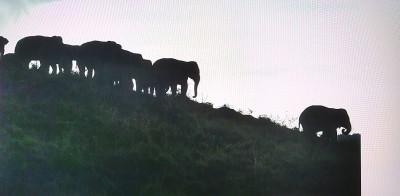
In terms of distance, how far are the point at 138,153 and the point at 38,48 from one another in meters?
4.89

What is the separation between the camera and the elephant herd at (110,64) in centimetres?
998

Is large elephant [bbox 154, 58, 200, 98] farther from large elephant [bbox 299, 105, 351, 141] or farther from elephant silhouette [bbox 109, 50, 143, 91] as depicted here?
large elephant [bbox 299, 105, 351, 141]

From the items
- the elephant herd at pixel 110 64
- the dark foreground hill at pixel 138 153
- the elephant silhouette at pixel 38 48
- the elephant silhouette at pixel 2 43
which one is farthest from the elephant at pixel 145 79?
the elephant silhouette at pixel 2 43

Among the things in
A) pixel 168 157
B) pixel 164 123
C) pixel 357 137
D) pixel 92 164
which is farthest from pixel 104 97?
pixel 357 137

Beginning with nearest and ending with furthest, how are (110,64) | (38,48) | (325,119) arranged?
1. (325,119)
2. (38,48)
3. (110,64)

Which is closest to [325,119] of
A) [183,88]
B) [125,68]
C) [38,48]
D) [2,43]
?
[183,88]

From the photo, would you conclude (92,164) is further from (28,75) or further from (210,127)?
(28,75)

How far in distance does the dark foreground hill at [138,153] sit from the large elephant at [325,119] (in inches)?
24.7

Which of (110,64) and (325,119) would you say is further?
(110,64)

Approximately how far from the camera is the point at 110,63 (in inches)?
404

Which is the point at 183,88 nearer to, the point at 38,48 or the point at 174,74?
the point at 174,74

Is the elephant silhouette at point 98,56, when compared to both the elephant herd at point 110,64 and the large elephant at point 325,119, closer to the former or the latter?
the elephant herd at point 110,64

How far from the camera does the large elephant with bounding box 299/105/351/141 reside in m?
9.04

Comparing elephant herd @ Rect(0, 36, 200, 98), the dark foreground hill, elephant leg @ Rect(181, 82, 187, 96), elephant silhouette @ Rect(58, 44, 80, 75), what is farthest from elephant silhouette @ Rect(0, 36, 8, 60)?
elephant leg @ Rect(181, 82, 187, 96)
